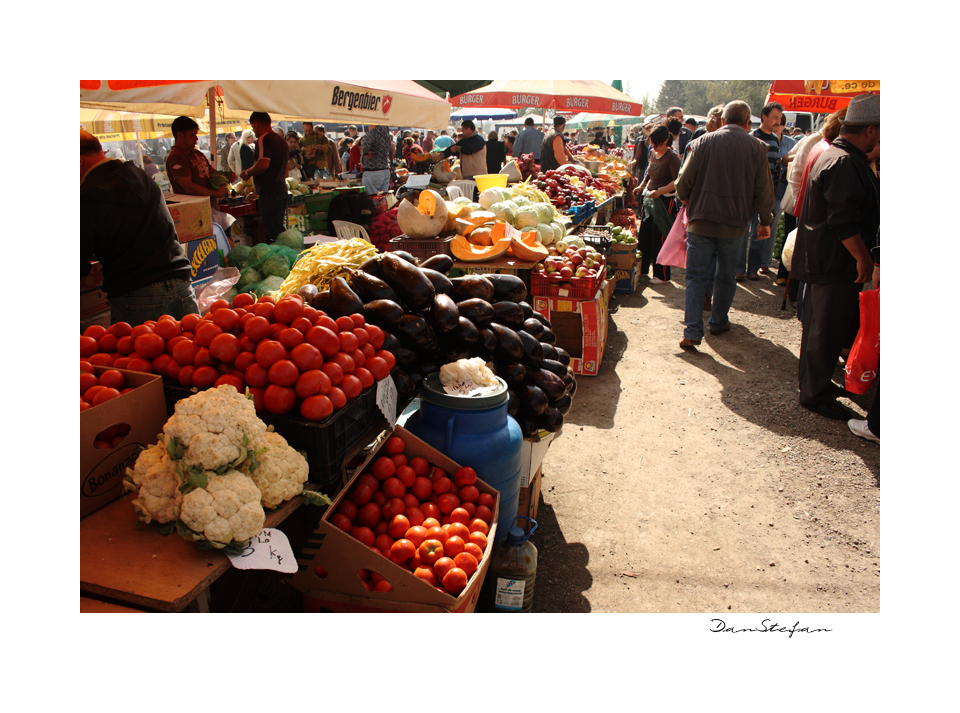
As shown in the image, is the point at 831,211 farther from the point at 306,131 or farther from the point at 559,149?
the point at 306,131

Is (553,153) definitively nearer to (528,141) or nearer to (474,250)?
A: (528,141)

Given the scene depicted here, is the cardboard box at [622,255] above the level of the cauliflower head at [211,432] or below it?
above

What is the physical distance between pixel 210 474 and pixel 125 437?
1.39ft

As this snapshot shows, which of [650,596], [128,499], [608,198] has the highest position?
[608,198]

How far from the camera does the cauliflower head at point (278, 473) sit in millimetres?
1967

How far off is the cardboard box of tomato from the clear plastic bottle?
361mm

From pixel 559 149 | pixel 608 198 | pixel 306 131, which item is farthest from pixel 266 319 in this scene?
pixel 306 131

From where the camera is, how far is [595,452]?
4406 millimetres

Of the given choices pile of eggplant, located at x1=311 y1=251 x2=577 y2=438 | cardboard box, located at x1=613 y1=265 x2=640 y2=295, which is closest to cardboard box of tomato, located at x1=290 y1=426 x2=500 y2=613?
pile of eggplant, located at x1=311 y1=251 x2=577 y2=438

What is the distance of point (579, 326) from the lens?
566cm

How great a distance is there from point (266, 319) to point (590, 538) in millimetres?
2200

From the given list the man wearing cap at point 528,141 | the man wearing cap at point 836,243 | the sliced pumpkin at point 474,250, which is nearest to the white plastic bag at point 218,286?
the sliced pumpkin at point 474,250

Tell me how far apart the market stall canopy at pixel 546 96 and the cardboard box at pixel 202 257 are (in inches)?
367

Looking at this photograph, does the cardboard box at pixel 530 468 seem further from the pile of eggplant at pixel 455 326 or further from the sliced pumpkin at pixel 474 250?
the sliced pumpkin at pixel 474 250
